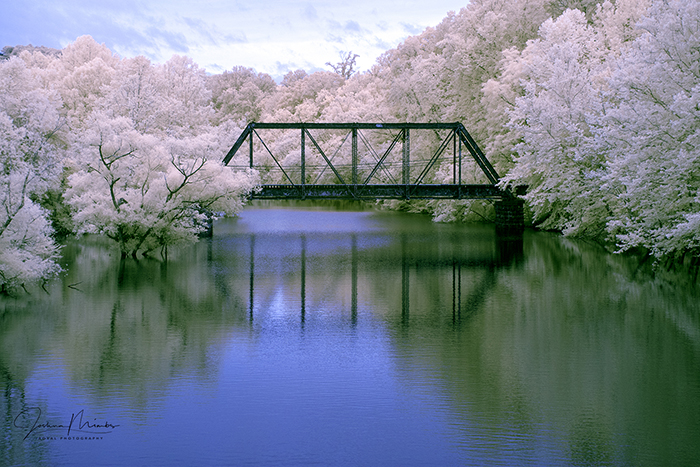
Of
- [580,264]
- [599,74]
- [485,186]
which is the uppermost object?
[599,74]

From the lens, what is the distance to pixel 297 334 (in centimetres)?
1680

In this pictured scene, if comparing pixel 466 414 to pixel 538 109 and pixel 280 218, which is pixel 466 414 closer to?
pixel 538 109

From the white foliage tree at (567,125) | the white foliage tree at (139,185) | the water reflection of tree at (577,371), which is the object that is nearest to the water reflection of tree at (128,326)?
the white foliage tree at (139,185)

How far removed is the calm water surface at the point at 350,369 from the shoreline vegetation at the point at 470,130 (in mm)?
3025

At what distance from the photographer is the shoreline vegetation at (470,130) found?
909 inches

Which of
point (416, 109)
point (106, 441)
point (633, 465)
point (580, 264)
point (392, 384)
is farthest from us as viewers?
point (416, 109)

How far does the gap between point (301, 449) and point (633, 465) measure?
4193mm

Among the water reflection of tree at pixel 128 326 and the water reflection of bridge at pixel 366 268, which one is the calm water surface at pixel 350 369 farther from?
the water reflection of bridge at pixel 366 268

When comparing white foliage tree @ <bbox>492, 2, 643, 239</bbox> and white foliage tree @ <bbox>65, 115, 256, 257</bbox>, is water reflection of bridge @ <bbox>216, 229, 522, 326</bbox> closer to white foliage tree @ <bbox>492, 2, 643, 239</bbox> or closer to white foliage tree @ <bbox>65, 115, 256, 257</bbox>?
white foliage tree @ <bbox>65, 115, 256, 257</bbox>

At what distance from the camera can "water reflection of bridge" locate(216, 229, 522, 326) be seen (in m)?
21.5

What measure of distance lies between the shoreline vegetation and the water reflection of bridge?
3.39 metres

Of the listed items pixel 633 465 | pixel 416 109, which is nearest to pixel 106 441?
pixel 633 465

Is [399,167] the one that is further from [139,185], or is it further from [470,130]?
[139,185]

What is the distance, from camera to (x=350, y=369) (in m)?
13.8
